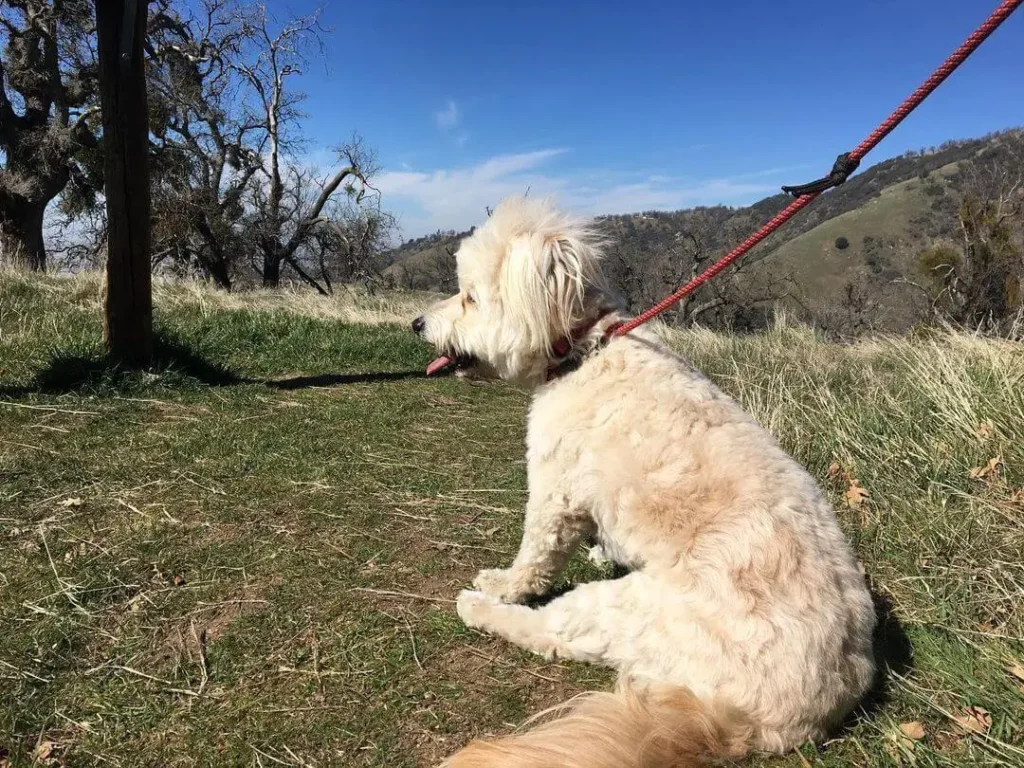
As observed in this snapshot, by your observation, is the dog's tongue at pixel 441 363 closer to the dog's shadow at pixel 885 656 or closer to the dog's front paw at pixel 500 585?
the dog's front paw at pixel 500 585

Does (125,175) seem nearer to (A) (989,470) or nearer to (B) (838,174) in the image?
(B) (838,174)

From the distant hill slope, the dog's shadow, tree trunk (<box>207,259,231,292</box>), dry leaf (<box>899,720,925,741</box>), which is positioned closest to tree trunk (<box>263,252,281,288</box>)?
tree trunk (<box>207,259,231,292</box>)

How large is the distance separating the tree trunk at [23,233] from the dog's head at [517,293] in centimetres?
1509

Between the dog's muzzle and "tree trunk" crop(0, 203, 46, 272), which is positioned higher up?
"tree trunk" crop(0, 203, 46, 272)

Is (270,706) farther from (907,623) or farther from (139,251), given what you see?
(139,251)

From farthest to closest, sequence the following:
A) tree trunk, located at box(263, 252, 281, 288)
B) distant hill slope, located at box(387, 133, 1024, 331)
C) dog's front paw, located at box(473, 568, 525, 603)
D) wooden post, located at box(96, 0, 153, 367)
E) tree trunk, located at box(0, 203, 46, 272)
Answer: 1. distant hill slope, located at box(387, 133, 1024, 331)
2. tree trunk, located at box(263, 252, 281, 288)
3. tree trunk, located at box(0, 203, 46, 272)
4. wooden post, located at box(96, 0, 153, 367)
5. dog's front paw, located at box(473, 568, 525, 603)

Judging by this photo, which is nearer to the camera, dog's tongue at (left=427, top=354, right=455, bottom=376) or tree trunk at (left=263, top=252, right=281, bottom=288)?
dog's tongue at (left=427, top=354, right=455, bottom=376)

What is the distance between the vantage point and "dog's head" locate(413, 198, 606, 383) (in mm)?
2795

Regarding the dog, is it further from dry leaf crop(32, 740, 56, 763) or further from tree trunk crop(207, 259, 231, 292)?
tree trunk crop(207, 259, 231, 292)

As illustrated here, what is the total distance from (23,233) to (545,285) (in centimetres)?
1733

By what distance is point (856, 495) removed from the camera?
3.77 metres

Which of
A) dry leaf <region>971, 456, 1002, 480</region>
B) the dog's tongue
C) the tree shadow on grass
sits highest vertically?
the dog's tongue

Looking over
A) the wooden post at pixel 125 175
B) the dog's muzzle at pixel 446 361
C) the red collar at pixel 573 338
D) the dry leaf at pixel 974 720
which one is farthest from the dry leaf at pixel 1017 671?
the wooden post at pixel 125 175

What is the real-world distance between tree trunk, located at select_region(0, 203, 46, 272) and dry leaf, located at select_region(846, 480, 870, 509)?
1663 cm
